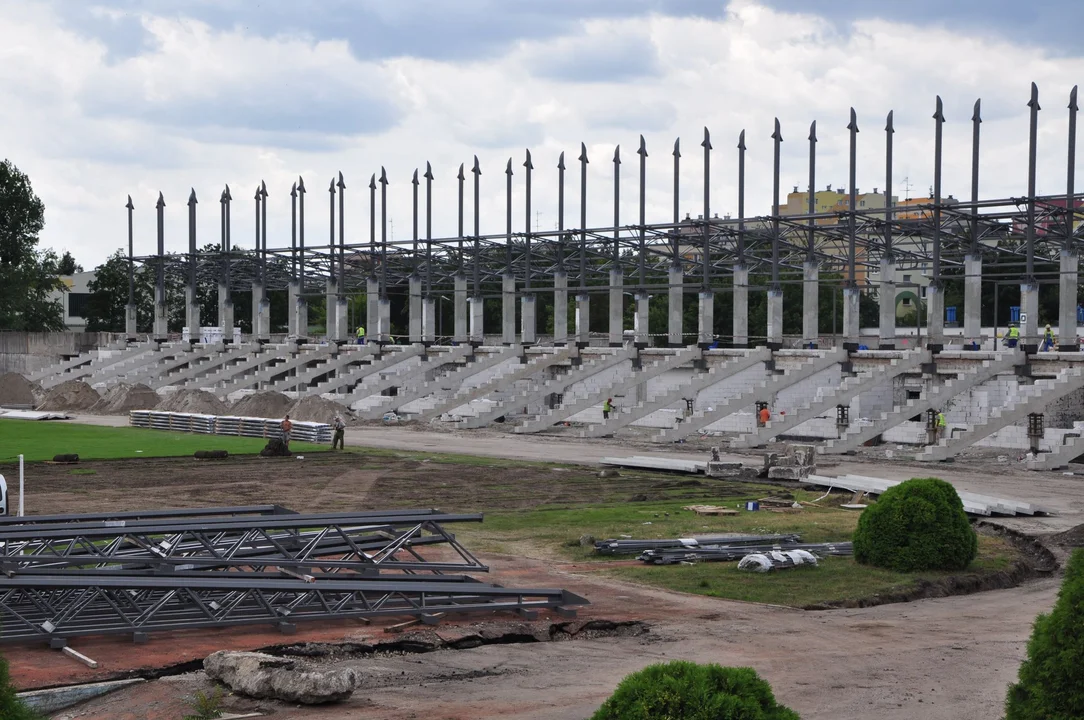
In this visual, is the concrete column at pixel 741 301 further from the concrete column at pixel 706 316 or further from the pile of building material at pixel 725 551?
the pile of building material at pixel 725 551

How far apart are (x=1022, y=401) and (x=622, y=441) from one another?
45.0 feet

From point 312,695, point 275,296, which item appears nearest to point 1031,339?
point 312,695

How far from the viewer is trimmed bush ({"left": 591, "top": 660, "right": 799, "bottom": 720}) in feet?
23.2

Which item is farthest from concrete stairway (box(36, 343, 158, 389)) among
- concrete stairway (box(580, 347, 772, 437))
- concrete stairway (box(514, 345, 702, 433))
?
concrete stairway (box(580, 347, 772, 437))

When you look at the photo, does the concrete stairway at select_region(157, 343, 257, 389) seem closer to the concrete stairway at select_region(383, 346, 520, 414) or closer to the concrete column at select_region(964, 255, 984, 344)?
the concrete stairway at select_region(383, 346, 520, 414)

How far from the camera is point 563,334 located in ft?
206

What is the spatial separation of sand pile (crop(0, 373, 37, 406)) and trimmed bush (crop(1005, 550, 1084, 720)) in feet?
209

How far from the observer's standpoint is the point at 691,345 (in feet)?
177

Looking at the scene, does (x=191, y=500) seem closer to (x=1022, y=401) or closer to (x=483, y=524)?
(x=483, y=524)

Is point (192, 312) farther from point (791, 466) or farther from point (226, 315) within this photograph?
point (791, 466)

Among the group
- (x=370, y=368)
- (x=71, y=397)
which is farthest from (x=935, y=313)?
(x=71, y=397)

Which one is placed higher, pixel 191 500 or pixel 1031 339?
pixel 1031 339

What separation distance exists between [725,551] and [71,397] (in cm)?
4955

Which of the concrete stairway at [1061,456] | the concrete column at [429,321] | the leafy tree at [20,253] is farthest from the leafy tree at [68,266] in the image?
the concrete stairway at [1061,456]
